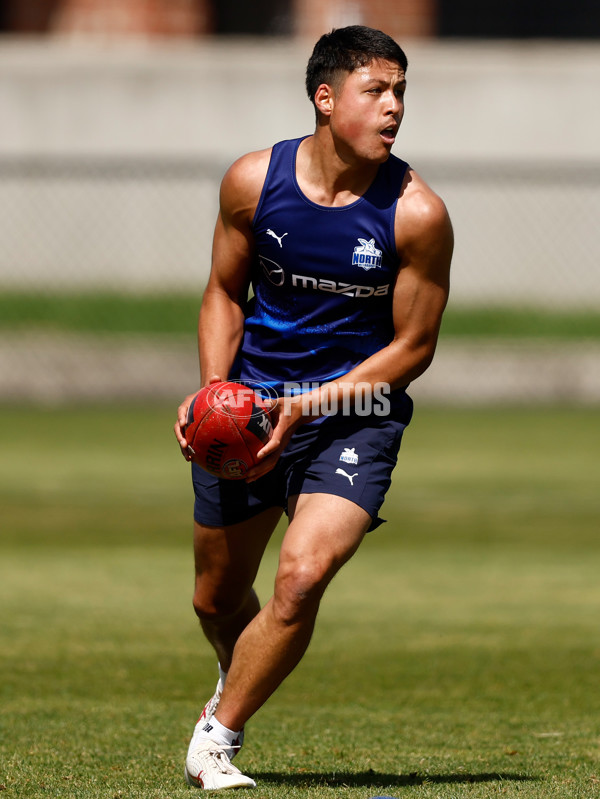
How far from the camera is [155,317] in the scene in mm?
19156

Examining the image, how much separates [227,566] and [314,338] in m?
0.91

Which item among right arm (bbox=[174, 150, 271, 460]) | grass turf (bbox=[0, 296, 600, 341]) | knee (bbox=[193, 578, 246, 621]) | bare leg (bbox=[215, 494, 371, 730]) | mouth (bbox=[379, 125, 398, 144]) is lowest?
grass turf (bbox=[0, 296, 600, 341])

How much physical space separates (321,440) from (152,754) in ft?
4.32

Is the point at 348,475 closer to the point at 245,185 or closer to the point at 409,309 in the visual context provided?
the point at 409,309

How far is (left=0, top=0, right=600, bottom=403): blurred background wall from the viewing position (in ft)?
64.5

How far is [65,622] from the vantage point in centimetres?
754

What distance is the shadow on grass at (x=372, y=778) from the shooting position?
192 inches

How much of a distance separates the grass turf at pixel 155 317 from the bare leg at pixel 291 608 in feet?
44.9

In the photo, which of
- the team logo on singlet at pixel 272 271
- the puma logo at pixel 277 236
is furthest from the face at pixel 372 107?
the team logo on singlet at pixel 272 271

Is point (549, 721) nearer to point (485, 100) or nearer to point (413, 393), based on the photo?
point (413, 393)

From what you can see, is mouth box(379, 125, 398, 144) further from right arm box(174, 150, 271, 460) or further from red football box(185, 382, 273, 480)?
red football box(185, 382, 273, 480)

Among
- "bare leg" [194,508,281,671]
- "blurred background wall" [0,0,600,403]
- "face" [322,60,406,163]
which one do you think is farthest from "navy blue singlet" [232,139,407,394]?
"blurred background wall" [0,0,600,403]

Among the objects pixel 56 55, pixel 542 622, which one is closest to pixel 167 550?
pixel 542 622

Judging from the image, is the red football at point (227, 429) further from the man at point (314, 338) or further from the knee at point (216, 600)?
the knee at point (216, 600)
